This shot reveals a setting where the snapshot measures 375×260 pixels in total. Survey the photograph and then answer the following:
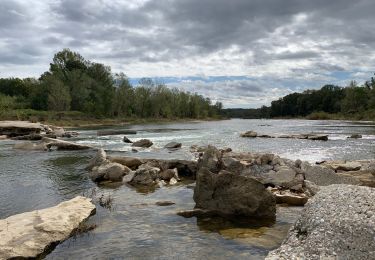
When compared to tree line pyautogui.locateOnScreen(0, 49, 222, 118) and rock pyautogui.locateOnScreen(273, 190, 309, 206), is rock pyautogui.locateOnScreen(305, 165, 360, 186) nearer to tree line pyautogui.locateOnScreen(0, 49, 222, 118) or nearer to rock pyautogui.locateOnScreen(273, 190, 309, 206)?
rock pyautogui.locateOnScreen(273, 190, 309, 206)

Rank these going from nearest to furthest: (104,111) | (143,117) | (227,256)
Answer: (227,256), (104,111), (143,117)

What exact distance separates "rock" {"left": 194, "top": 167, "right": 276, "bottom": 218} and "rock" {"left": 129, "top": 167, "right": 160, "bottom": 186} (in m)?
5.98

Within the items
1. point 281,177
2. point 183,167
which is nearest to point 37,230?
point 281,177

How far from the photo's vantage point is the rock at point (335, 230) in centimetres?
920

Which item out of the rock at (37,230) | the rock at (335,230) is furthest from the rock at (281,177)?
the rock at (37,230)

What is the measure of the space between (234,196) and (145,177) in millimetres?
7938

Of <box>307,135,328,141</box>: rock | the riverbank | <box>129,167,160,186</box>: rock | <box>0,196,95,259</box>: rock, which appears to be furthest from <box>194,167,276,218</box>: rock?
the riverbank

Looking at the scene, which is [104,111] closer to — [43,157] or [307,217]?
[43,157]

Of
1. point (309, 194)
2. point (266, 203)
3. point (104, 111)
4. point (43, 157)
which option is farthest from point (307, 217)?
point (104, 111)

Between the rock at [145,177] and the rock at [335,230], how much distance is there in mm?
11201

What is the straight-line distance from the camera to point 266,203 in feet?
48.0

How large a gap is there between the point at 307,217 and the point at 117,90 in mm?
143615

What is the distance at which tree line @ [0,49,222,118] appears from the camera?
129 meters

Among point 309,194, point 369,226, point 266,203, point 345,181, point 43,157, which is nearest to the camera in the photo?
point 369,226
